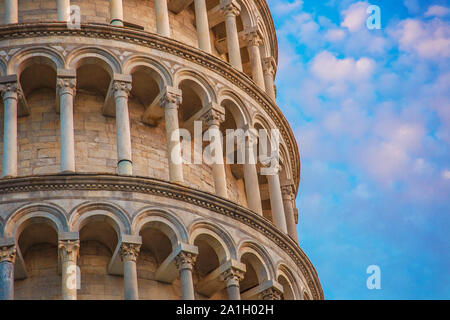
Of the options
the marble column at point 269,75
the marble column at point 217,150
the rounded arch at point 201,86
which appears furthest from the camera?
→ the marble column at point 269,75

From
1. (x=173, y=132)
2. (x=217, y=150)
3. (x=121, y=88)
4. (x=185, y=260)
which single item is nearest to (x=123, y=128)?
(x=121, y=88)

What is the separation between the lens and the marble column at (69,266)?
27.7 meters

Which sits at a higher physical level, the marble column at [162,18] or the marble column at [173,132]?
the marble column at [162,18]

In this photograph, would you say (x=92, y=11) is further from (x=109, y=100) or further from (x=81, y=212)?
(x=81, y=212)

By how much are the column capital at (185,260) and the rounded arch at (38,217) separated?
104 inches

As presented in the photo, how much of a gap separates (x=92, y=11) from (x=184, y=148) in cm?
459

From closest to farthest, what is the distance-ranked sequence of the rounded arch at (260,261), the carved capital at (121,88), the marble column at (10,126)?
1. the marble column at (10,126)
2. the rounded arch at (260,261)
3. the carved capital at (121,88)

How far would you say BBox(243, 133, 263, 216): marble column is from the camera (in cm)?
3238

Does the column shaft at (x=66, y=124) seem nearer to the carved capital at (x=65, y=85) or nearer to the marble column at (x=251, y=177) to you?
the carved capital at (x=65, y=85)

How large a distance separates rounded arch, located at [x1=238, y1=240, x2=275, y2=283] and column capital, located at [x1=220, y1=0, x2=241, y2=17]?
814 cm

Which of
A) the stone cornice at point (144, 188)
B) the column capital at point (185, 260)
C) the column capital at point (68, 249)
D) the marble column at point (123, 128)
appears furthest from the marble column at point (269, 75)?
the column capital at point (68, 249)

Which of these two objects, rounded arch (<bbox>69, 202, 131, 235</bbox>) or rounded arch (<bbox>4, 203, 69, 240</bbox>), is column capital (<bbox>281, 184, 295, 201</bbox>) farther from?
rounded arch (<bbox>4, 203, 69, 240</bbox>)
